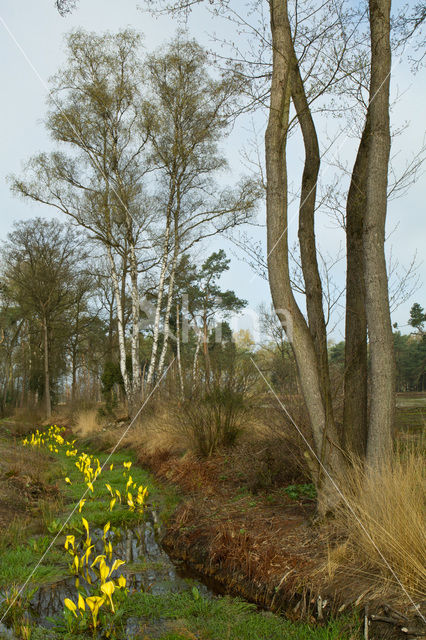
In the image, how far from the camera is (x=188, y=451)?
853 cm

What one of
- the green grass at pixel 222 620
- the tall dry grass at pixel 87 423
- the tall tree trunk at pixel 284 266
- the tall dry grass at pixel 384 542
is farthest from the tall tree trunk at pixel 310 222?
the tall dry grass at pixel 87 423

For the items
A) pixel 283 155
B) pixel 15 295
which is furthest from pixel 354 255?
pixel 15 295

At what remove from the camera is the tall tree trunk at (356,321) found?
4.90 meters

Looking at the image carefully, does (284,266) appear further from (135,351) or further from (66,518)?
(135,351)

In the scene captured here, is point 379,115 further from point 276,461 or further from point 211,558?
point 211,558

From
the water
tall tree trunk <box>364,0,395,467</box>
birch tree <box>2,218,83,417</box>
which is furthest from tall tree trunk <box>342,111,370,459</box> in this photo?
birch tree <box>2,218,83,417</box>

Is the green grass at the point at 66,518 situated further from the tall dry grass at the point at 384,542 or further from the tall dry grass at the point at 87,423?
the tall dry grass at the point at 87,423

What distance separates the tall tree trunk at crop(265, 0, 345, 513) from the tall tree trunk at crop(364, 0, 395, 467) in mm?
427

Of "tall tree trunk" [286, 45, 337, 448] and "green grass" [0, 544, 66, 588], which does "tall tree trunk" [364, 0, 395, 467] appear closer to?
"tall tree trunk" [286, 45, 337, 448]

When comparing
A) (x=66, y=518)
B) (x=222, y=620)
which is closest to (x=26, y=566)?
(x=66, y=518)

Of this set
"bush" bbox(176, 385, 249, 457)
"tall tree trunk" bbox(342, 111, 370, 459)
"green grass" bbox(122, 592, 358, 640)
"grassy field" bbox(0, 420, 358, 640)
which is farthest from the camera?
"bush" bbox(176, 385, 249, 457)

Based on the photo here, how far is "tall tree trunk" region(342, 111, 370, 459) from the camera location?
16.1 feet

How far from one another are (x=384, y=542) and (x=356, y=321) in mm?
2327

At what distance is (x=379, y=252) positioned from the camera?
4680 millimetres
